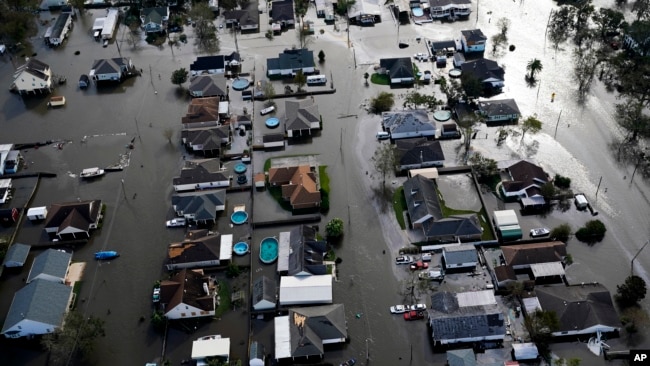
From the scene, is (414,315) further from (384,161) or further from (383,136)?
(383,136)

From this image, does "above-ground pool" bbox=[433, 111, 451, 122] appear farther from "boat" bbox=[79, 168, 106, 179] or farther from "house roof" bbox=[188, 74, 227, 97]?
"boat" bbox=[79, 168, 106, 179]

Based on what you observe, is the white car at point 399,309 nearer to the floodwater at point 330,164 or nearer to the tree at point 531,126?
the floodwater at point 330,164

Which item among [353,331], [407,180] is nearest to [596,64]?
[407,180]

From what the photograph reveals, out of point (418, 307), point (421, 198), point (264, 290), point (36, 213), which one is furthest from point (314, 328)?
point (36, 213)

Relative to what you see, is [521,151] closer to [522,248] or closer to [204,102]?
[522,248]

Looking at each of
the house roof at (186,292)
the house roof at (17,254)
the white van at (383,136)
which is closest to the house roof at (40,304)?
the house roof at (17,254)

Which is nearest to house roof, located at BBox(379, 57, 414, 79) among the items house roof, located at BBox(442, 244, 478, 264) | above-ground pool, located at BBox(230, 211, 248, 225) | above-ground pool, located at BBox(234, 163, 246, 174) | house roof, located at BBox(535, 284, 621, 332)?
above-ground pool, located at BBox(234, 163, 246, 174)
